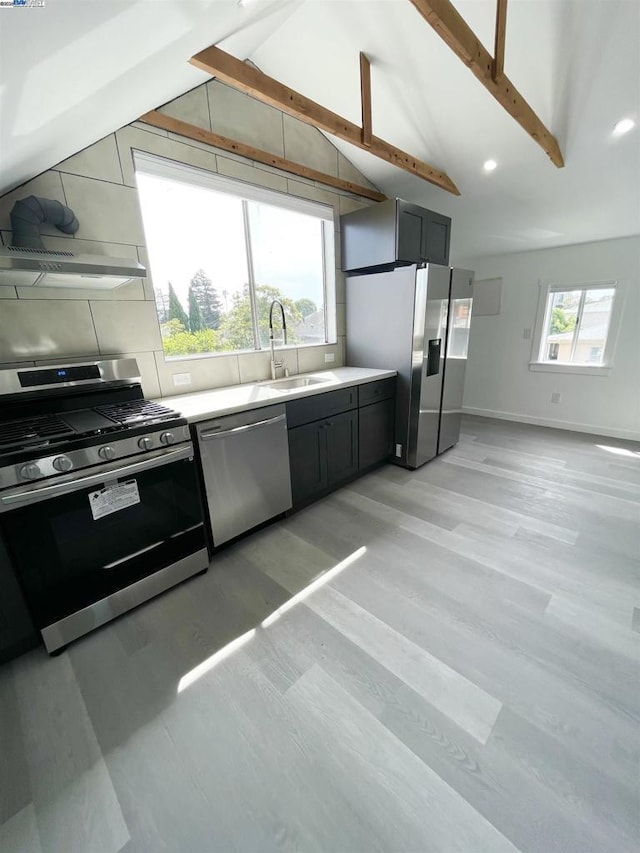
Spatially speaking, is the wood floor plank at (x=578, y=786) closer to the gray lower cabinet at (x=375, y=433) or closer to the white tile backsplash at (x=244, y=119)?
the gray lower cabinet at (x=375, y=433)

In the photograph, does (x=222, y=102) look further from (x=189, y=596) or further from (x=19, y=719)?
(x=19, y=719)

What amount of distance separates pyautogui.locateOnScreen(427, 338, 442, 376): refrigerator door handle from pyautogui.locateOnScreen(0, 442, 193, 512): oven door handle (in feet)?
7.09

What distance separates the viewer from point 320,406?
2.42 metres

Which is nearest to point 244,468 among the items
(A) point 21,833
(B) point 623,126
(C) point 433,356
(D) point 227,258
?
(A) point 21,833

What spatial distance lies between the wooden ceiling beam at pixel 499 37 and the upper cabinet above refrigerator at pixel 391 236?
1.03m

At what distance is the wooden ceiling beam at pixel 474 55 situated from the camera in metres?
1.45

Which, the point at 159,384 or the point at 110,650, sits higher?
the point at 159,384

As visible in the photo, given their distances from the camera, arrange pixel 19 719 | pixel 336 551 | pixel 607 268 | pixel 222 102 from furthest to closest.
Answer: pixel 607 268
pixel 222 102
pixel 336 551
pixel 19 719

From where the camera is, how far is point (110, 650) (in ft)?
4.90

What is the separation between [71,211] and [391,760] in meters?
2.73

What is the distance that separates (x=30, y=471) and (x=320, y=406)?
1.63 meters

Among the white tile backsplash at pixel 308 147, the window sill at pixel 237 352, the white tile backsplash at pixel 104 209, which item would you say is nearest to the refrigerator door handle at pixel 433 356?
the window sill at pixel 237 352

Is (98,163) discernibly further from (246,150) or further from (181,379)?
(181,379)

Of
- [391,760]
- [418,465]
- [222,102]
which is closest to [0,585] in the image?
[391,760]
